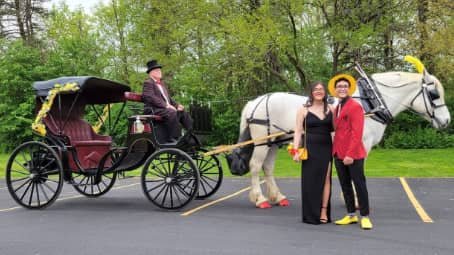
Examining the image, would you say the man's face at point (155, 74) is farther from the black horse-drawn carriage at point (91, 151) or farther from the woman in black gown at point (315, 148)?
the woman in black gown at point (315, 148)

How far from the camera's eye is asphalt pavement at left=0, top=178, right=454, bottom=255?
5109 millimetres

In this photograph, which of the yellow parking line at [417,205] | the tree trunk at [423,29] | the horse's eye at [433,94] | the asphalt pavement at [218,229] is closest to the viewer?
the asphalt pavement at [218,229]

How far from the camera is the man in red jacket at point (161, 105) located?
7.43m

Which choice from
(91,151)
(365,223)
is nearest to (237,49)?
(91,151)

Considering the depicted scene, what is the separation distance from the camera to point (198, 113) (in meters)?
8.16

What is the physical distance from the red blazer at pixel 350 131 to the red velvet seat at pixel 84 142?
14.1ft

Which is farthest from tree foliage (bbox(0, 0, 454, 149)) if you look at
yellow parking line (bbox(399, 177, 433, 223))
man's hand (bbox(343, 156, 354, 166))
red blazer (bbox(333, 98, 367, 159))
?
man's hand (bbox(343, 156, 354, 166))

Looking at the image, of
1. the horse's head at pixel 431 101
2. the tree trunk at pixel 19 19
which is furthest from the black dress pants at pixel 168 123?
the tree trunk at pixel 19 19

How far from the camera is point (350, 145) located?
5871 mm

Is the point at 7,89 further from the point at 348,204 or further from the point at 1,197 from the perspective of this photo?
the point at 348,204

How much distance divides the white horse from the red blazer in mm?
1225

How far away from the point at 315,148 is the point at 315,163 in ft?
0.63

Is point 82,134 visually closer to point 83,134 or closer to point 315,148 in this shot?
point 83,134

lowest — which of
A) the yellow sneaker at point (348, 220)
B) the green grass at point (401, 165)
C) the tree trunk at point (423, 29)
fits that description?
the green grass at point (401, 165)
